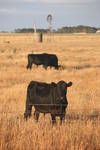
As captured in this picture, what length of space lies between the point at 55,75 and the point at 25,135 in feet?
48.5

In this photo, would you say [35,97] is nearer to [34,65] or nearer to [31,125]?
[31,125]

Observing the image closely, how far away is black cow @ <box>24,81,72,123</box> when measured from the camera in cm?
1025

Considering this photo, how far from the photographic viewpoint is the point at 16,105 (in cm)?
1377

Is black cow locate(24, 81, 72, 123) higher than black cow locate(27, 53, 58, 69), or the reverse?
black cow locate(24, 81, 72, 123)

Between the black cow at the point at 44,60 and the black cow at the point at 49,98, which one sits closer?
the black cow at the point at 49,98

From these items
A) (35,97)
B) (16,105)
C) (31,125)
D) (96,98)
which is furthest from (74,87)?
(31,125)

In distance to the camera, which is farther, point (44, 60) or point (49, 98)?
point (44, 60)

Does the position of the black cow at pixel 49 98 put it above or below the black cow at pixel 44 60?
above

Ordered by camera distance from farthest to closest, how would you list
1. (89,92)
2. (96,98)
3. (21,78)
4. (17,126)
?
1. (21,78)
2. (89,92)
3. (96,98)
4. (17,126)

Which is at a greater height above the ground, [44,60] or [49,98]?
[49,98]

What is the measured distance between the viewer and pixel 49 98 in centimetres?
1069

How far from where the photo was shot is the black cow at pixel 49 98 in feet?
33.6

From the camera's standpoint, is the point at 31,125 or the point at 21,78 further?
the point at 21,78

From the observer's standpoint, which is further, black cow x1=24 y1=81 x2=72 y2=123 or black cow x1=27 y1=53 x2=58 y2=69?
black cow x1=27 y1=53 x2=58 y2=69
